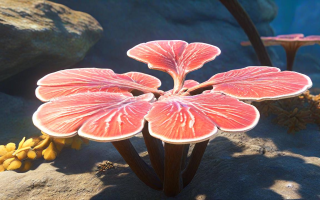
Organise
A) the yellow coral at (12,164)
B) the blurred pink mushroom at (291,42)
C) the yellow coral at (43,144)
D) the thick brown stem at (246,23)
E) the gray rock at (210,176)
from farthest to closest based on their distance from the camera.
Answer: the blurred pink mushroom at (291,42) → the thick brown stem at (246,23) → the yellow coral at (43,144) → the yellow coral at (12,164) → the gray rock at (210,176)

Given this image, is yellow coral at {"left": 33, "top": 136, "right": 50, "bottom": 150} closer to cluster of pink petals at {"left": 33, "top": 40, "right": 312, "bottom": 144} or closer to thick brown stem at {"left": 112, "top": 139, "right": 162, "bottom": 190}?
cluster of pink petals at {"left": 33, "top": 40, "right": 312, "bottom": 144}

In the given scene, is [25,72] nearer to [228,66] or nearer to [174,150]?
[174,150]

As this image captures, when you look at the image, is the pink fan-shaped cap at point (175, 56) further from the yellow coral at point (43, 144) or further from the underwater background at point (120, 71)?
the yellow coral at point (43, 144)

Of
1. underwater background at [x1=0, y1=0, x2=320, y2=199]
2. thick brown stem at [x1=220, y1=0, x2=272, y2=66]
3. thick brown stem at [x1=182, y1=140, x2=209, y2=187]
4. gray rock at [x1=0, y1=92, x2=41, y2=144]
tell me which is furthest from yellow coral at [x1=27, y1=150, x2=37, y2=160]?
thick brown stem at [x1=220, y1=0, x2=272, y2=66]

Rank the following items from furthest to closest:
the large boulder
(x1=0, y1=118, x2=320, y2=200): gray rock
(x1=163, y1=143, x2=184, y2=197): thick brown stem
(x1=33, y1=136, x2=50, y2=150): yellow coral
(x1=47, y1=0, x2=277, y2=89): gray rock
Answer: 1. (x1=47, y1=0, x2=277, y2=89): gray rock
2. the large boulder
3. (x1=33, y1=136, x2=50, y2=150): yellow coral
4. (x1=0, y1=118, x2=320, y2=200): gray rock
5. (x1=163, y1=143, x2=184, y2=197): thick brown stem

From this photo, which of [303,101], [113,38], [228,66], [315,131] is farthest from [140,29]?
[315,131]

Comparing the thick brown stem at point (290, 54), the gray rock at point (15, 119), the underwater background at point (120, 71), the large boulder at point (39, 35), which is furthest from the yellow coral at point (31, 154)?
the thick brown stem at point (290, 54)

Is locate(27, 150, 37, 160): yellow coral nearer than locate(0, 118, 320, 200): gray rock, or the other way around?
locate(0, 118, 320, 200): gray rock
